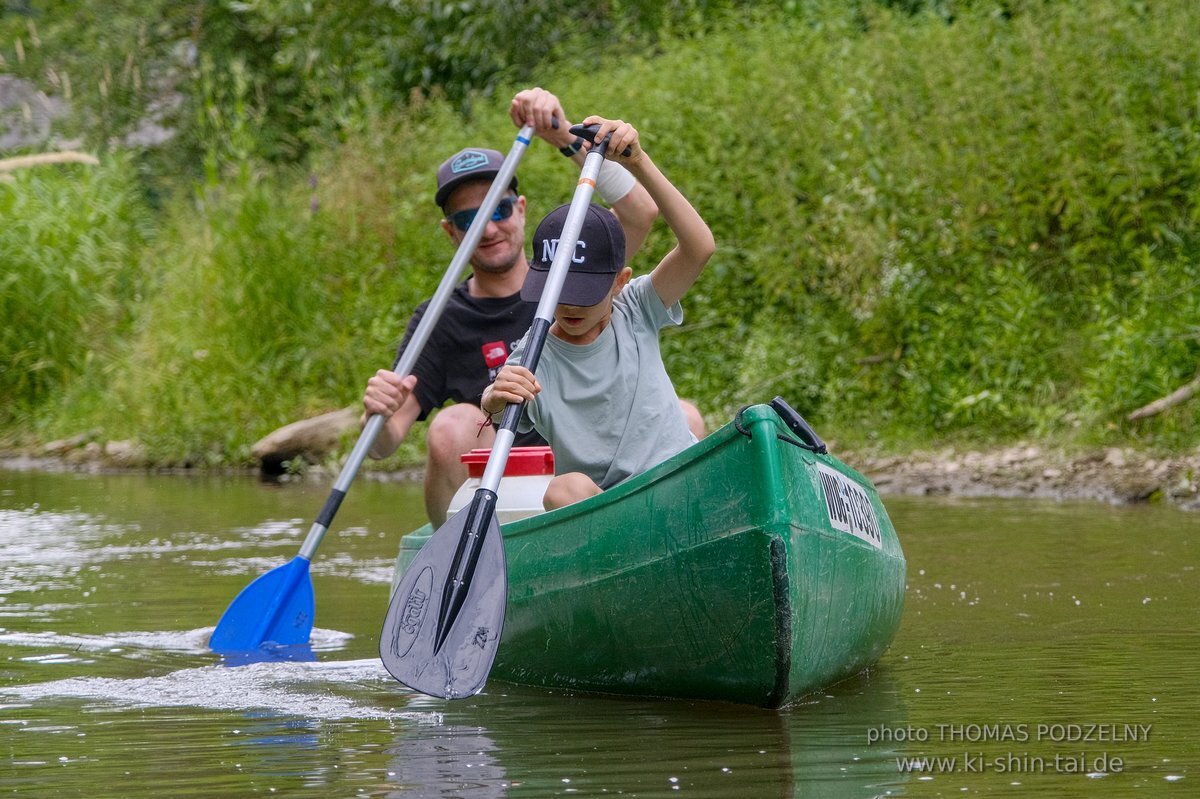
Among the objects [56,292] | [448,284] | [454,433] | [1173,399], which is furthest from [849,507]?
[56,292]

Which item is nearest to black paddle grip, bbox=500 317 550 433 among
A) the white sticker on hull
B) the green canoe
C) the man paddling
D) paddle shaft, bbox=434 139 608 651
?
paddle shaft, bbox=434 139 608 651

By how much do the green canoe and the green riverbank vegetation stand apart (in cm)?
423

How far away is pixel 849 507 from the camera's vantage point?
12.0 feet

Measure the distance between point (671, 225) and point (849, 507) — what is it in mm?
761

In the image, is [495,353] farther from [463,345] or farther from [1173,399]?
[1173,399]

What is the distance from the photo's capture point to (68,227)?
41.8ft

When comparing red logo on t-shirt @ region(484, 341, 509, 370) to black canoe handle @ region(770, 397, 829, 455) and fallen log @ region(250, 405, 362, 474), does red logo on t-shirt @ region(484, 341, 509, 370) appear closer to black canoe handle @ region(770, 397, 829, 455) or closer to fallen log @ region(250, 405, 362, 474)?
black canoe handle @ region(770, 397, 829, 455)

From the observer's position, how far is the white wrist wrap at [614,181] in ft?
13.5

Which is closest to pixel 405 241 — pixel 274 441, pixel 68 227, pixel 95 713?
pixel 274 441

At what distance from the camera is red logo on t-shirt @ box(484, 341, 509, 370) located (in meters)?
4.84

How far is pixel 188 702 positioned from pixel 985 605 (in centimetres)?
225

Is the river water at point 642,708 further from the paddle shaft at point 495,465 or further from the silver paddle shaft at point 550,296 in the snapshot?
the silver paddle shaft at point 550,296

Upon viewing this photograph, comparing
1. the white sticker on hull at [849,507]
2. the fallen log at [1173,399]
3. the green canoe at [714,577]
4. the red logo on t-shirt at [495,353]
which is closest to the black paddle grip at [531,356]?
the green canoe at [714,577]

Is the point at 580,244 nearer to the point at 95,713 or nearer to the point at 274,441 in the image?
the point at 95,713
